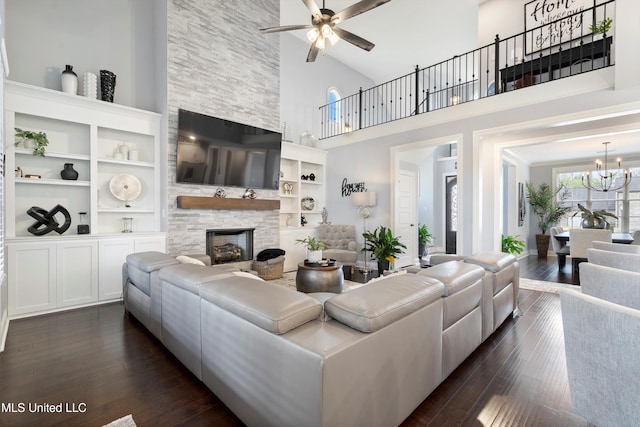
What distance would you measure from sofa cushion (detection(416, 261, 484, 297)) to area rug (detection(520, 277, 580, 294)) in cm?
312

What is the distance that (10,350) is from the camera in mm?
2592

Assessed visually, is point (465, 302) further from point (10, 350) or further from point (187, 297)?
point (10, 350)

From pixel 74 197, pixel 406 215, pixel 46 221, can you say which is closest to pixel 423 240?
pixel 406 215

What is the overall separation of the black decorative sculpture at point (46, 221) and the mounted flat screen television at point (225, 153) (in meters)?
1.50

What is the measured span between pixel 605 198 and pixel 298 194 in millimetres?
8351

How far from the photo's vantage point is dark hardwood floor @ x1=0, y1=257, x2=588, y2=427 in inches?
67.4

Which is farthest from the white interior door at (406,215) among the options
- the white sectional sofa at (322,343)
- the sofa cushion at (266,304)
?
the sofa cushion at (266,304)

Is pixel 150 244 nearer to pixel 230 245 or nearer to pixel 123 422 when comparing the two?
pixel 230 245

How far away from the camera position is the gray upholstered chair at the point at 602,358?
3.52ft

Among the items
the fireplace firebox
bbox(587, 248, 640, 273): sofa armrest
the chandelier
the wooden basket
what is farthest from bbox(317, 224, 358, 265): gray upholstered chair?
the chandelier

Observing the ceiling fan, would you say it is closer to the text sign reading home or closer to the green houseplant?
the text sign reading home

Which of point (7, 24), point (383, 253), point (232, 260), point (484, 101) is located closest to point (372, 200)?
point (383, 253)

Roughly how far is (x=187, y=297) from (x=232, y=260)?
3421 millimetres

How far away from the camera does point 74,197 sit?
13.6ft
